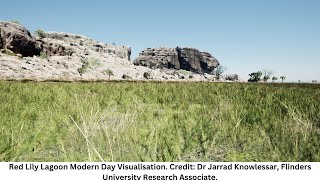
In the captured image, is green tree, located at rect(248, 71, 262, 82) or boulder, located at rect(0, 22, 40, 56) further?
green tree, located at rect(248, 71, 262, 82)

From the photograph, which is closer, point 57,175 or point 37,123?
point 57,175

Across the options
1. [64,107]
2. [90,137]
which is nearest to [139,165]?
[90,137]

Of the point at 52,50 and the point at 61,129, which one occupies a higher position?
the point at 52,50

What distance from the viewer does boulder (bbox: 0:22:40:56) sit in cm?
12200

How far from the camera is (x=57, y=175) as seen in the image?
266 cm

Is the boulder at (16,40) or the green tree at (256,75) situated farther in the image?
the green tree at (256,75)

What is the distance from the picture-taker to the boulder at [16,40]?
12200 centimetres

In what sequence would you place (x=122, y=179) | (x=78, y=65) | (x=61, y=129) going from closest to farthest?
(x=122, y=179), (x=61, y=129), (x=78, y=65)

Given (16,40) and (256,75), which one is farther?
(256,75)

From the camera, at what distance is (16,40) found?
122 meters

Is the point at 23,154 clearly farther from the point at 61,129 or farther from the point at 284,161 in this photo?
the point at 284,161

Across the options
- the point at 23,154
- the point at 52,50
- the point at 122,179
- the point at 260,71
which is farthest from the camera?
the point at 260,71

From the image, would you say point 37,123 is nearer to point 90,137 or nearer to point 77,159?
point 90,137

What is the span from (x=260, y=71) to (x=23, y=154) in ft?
579
